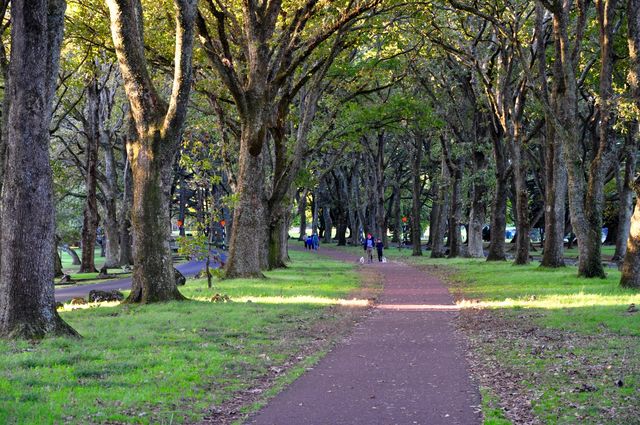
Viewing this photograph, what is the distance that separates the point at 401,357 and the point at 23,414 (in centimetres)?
594

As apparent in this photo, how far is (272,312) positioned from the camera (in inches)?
653

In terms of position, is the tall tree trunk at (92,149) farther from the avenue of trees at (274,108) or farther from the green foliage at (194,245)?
the green foliage at (194,245)

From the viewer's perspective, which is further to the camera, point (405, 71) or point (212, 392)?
point (405, 71)

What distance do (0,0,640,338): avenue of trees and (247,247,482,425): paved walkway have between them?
471 cm

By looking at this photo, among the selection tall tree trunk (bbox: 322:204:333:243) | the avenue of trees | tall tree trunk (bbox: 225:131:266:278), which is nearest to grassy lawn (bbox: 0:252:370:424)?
the avenue of trees

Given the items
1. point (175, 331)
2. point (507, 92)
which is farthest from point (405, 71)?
point (175, 331)

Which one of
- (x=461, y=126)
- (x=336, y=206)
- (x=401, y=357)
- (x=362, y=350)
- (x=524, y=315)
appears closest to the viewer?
(x=401, y=357)

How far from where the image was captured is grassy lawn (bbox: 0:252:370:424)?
7.84 m

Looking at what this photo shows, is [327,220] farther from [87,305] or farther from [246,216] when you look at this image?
[87,305]

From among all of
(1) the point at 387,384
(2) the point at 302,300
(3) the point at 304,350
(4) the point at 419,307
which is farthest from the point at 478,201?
(1) the point at 387,384

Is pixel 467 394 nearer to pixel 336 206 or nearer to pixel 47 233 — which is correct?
pixel 47 233

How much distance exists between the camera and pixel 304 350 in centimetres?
1249

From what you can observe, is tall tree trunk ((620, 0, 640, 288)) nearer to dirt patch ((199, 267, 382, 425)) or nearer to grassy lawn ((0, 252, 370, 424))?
dirt patch ((199, 267, 382, 425))

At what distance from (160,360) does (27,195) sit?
151 inches
